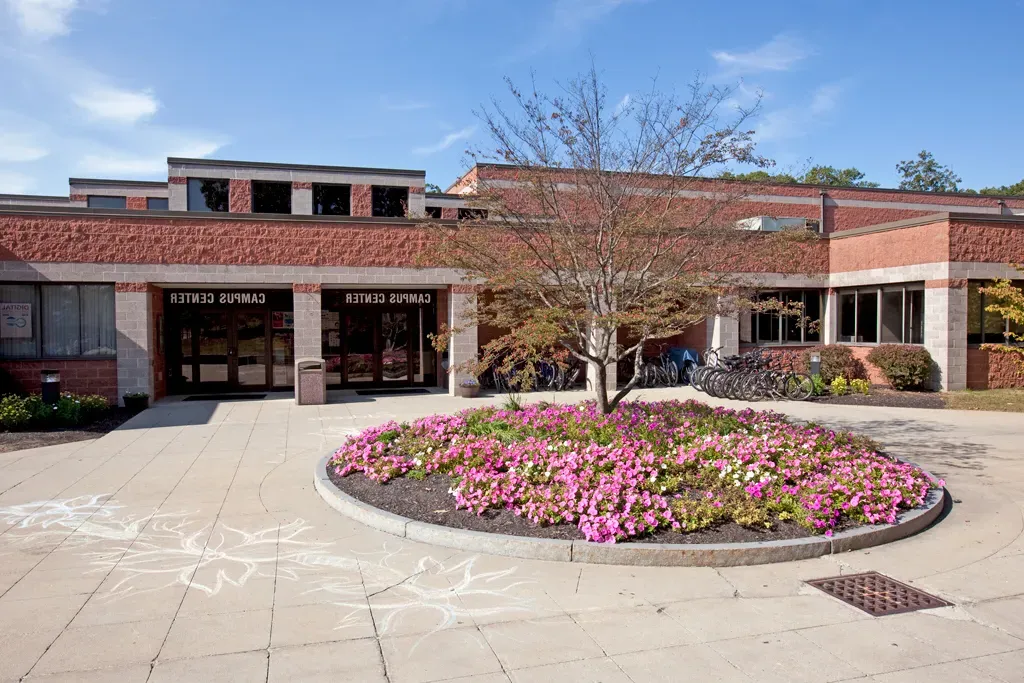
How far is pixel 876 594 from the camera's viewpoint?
4.84 meters

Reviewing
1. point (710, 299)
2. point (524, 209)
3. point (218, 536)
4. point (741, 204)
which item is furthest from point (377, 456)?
point (741, 204)

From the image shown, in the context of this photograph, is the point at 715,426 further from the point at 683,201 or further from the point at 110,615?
the point at 110,615

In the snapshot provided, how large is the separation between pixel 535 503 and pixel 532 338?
2.26 metres

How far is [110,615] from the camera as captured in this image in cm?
456

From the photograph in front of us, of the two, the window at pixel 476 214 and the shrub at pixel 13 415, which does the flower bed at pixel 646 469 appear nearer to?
the window at pixel 476 214

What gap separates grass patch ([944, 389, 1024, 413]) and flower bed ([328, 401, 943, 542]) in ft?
28.0

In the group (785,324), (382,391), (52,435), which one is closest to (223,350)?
(382,391)

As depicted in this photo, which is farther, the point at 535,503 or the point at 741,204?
the point at 741,204

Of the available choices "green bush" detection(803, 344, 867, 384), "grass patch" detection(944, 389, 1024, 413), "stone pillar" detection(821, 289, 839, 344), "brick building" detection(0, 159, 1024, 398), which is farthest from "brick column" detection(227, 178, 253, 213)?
"grass patch" detection(944, 389, 1024, 413)

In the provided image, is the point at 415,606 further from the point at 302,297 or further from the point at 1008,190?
the point at 1008,190

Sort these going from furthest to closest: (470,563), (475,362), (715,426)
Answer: (475,362) → (715,426) → (470,563)

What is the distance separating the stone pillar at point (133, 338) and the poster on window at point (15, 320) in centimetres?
178

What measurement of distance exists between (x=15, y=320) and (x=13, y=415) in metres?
4.59

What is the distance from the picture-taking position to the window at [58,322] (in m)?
15.6
